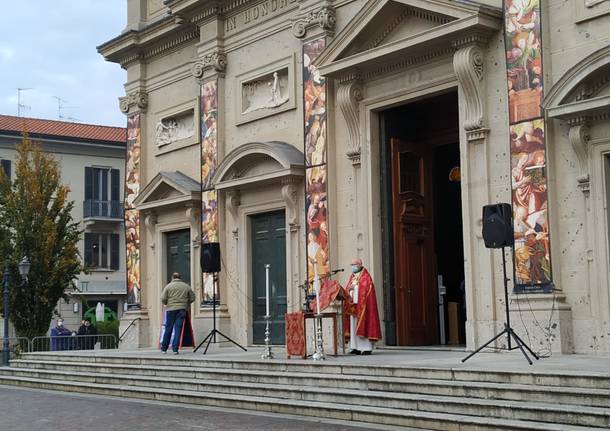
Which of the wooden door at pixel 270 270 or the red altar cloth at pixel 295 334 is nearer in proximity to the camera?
the red altar cloth at pixel 295 334

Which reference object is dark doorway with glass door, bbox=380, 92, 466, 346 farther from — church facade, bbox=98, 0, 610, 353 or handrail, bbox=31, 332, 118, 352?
handrail, bbox=31, 332, 118, 352

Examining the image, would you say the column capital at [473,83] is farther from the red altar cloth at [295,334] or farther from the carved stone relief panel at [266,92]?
the carved stone relief panel at [266,92]

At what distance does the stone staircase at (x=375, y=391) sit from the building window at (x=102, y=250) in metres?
27.2

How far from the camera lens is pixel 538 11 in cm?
1427

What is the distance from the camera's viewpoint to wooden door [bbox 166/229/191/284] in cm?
2269

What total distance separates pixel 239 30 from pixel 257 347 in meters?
7.14

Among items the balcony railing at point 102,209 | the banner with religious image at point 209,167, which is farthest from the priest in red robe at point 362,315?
the balcony railing at point 102,209

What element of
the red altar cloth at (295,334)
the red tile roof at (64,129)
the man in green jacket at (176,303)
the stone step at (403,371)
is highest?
the red tile roof at (64,129)

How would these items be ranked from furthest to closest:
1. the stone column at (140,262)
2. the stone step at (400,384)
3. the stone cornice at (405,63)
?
the stone column at (140,262), the stone cornice at (405,63), the stone step at (400,384)

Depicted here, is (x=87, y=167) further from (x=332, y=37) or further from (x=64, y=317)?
(x=332, y=37)

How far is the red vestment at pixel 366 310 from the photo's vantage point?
15.4 metres

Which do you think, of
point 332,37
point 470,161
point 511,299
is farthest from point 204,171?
point 511,299

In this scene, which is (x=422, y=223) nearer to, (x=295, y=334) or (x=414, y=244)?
(x=414, y=244)

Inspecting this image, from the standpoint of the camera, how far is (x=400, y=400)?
1138 cm
